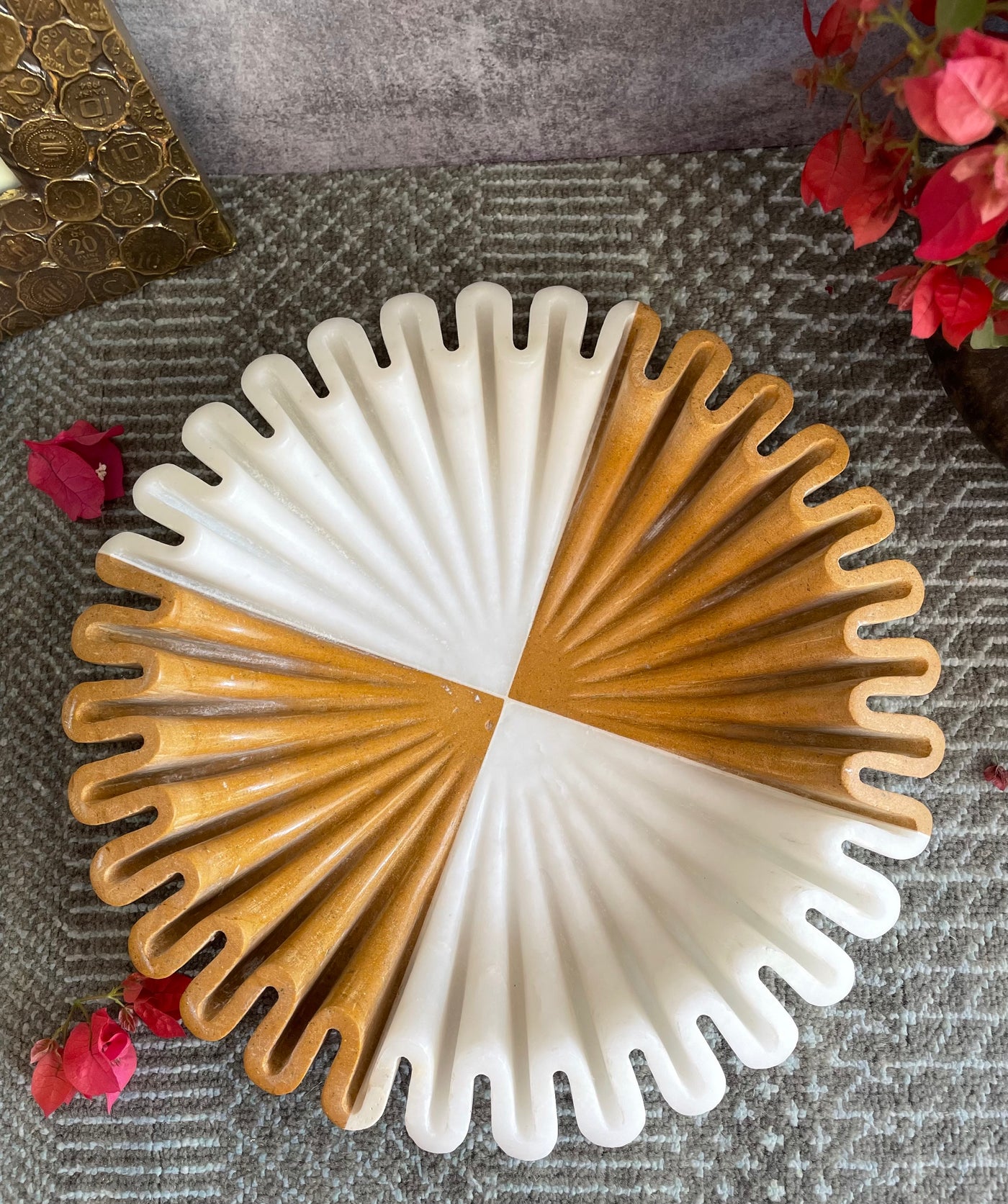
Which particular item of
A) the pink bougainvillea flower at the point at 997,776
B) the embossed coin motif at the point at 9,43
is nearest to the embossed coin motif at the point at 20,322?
the embossed coin motif at the point at 9,43

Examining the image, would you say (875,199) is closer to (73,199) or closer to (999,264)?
(999,264)

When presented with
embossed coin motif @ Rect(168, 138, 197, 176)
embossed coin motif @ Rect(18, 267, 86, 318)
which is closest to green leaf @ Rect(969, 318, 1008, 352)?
embossed coin motif @ Rect(168, 138, 197, 176)

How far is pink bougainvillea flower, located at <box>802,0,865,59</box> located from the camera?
1.72 ft

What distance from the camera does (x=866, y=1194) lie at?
0.74 meters

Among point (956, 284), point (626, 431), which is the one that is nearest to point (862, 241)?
point (956, 284)

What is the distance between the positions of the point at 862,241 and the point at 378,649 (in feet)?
1.37

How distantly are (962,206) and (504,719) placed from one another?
16.9 inches

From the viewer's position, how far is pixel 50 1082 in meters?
0.72

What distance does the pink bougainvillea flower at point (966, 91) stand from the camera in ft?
1.40

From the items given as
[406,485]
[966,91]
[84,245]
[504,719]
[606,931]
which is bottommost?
[606,931]

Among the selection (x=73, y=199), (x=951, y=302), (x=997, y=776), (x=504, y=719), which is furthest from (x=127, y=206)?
(x=997, y=776)

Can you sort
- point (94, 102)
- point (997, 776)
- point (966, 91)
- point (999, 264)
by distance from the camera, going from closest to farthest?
1. point (966, 91)
2. point (999, 264)
3. point (94, 102)
4. point (997, 776)

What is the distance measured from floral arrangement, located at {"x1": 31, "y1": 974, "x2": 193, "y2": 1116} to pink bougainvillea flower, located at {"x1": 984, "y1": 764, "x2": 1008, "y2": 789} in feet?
2.06

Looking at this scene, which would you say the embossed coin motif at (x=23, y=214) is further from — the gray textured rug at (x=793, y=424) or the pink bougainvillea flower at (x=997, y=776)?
the pink bougainvillea flower at (x=997, y=776)
